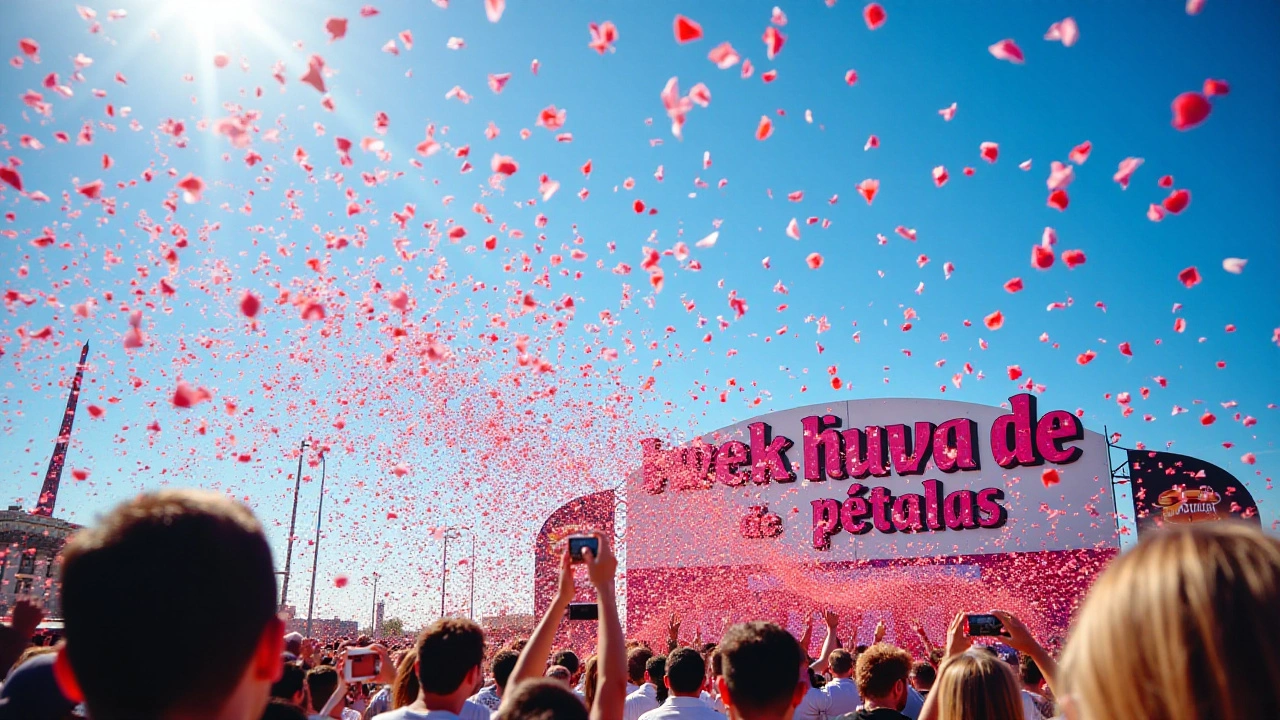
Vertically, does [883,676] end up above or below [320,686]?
above

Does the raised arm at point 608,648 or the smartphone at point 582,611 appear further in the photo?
the smartphone at point 582,611

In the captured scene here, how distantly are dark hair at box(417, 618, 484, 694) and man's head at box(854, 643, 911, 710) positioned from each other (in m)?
2.50

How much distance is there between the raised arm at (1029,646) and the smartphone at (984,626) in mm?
274

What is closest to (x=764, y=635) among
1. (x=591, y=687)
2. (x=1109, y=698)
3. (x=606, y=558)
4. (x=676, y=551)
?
(x=606, y=558)

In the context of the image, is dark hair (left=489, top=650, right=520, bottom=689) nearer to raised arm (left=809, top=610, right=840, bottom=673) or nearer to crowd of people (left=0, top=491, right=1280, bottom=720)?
raised arm (left=809, top=610, right=840, bottom=673)

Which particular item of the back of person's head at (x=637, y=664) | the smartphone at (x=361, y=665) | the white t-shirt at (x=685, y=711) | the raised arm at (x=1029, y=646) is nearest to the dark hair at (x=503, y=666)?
A: the smartphone at (x=361, y=665)

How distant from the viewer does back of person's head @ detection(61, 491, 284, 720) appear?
4.65 feet

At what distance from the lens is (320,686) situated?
619 centimetres

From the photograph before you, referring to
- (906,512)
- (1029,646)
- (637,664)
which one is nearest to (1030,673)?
(637,664)

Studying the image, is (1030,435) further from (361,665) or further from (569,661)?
(361,665)

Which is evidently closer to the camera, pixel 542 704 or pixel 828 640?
pixel 542 704

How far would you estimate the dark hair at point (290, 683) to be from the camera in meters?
4.91

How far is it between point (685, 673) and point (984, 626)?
5.67 ft

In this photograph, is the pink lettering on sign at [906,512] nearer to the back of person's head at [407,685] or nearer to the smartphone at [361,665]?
the smartphone at [361,665]
